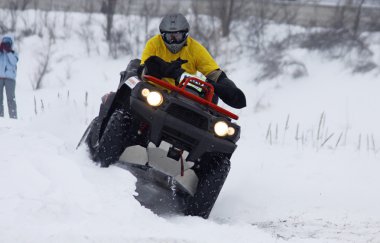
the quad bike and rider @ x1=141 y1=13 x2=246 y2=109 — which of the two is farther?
rider @ x1=141 y1=13 x2=246 y2=109

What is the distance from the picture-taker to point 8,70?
1047 centimetres

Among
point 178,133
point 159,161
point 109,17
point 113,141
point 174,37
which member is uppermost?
point 174,37

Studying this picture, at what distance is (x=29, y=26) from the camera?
24531 millimetres

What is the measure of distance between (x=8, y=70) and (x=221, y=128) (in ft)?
21.6

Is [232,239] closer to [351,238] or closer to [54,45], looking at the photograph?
[351,238]

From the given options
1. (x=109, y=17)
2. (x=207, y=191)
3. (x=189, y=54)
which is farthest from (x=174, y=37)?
(x=109, y=17)

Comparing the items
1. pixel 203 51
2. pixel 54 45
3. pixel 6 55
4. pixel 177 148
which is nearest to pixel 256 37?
pixel 54 45

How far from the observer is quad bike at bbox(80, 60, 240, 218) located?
5.03 meters

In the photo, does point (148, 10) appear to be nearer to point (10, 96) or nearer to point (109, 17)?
point (109, 17)

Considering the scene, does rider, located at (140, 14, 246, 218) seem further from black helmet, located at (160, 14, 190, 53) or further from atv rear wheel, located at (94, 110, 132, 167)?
atv rear wheel, located at (94, 110, 132, 167)

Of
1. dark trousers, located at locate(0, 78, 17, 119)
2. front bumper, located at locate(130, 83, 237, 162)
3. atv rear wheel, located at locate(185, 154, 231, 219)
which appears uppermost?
front bumper, located at locate(130, 83, 237, 162)

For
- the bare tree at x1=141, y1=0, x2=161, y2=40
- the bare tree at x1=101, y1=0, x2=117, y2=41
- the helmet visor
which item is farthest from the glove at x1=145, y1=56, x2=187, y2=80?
the bare tree at x1=101, y1=0, x2=117, y2=41

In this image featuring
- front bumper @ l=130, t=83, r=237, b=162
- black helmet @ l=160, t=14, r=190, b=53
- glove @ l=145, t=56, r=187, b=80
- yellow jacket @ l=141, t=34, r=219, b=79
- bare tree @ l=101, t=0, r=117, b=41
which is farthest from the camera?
bare tree @ l=101, t=0, r=117, b=41

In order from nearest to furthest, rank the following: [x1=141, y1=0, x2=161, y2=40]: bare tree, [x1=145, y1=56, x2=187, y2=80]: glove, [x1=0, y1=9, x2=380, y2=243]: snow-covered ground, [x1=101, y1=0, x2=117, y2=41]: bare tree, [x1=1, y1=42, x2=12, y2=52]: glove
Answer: [x1=0, y1=9, x2=380, y2=243]: snow-covered ground → [x1=145, y1=56, x2=187, y2=80]: glove → [x1=1, y1=42, x2=12, y2=52]: glove → [x1=101, y1=0, x2=117, y2=41]: bare tree → [x1=141, y1=0, x2=161, y2=40]: bare tree
